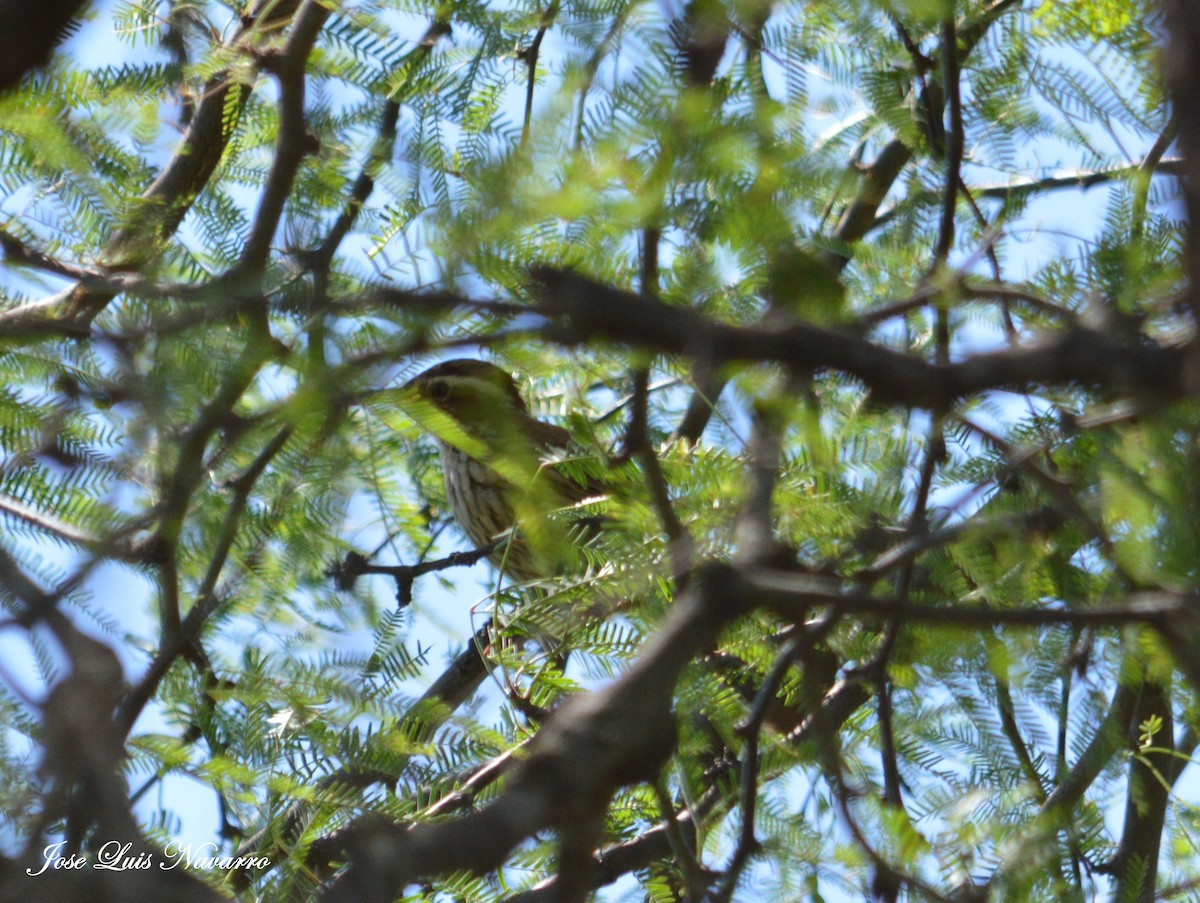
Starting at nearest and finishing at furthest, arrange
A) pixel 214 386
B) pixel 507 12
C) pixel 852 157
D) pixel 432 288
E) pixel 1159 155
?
pixel 432 288
pixel 214 386
pixel 1159 155
pixel 507 12
pixel 852 157

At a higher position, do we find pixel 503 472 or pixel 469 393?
pixel 469 393

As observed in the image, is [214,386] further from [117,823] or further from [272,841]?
[272,841]

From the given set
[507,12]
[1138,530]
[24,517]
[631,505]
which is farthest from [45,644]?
[1138,530]

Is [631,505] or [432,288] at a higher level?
[631,505]

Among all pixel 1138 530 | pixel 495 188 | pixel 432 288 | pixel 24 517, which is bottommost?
pixel 1138 530

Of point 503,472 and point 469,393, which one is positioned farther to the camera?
point 469,393

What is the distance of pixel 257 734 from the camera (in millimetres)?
3139

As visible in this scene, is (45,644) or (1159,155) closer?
(45,644)

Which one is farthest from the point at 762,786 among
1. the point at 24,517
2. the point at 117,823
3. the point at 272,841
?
the point at 117,823

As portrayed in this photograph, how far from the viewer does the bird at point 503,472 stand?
7.96 feet

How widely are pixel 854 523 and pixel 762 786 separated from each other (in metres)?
0.74

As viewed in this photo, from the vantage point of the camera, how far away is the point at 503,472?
2.62 m

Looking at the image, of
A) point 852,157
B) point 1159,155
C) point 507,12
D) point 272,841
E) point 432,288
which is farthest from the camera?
point 852,157

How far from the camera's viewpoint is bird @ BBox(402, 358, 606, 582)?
→ 2.43 metres
